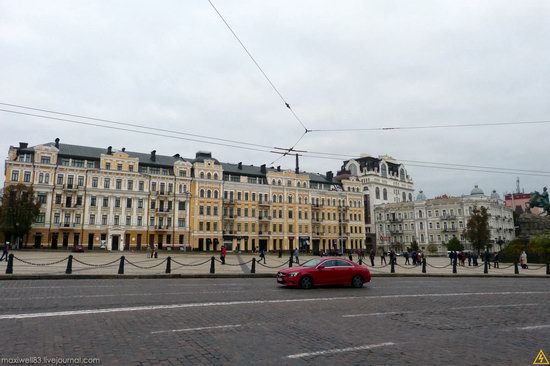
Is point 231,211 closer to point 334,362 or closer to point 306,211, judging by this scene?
point 306,211

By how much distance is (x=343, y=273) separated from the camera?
17750 mm

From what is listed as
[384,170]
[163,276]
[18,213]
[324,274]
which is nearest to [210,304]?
[324,274]

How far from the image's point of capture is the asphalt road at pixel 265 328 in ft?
21.5

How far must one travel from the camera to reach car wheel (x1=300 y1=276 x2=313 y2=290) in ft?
55.1

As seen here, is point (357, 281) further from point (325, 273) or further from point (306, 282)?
point (306, 282)

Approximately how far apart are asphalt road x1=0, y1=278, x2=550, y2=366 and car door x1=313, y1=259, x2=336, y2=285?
2863 mm

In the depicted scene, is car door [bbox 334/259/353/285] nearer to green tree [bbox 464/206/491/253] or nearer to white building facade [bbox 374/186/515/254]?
green tree [bbox 464/206/491/253]

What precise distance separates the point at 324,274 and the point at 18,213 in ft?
178

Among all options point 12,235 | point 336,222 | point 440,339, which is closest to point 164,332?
point 440,339

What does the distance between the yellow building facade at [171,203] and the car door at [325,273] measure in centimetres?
5516

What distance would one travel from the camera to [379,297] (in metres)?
14.5

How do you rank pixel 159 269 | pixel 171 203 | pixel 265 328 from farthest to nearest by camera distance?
pixel 171 203 → pixel 159 269 → pixel 265 328

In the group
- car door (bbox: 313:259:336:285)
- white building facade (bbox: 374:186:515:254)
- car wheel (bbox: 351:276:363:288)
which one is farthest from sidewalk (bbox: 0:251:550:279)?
white building facade (bbox: 374:186:515:254)

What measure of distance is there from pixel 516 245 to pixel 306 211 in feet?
145
